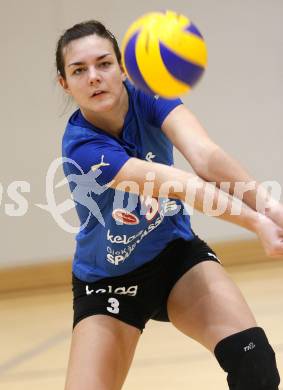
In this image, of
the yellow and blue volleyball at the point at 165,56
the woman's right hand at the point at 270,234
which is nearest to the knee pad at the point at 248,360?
the woman's right hand at the point at 270,234

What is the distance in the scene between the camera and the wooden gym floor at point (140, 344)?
375 centimetres

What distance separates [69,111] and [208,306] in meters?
3.18

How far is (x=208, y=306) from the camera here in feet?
8.30

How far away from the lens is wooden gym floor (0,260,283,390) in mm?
3752

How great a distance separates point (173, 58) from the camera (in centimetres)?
215

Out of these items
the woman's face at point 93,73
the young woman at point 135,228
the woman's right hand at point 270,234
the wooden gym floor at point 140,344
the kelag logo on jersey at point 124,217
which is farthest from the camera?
the wooden gym floor at point 140,344

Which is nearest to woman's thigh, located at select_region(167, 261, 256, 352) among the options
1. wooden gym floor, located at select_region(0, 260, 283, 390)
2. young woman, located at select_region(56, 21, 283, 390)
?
young woman, located at select_region(56, 21, 283, 390)

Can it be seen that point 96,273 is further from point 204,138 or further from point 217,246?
point 217,246

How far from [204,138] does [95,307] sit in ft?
2.39

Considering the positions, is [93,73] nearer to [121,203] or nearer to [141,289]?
[121,203]

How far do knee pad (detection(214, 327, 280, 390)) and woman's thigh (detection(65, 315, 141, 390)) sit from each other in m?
0.33

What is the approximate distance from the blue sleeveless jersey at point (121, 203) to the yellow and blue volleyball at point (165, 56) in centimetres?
30

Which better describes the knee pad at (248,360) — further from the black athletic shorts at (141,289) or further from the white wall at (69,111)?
the white wall at (69,111)

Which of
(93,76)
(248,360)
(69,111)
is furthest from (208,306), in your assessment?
(69,111)
